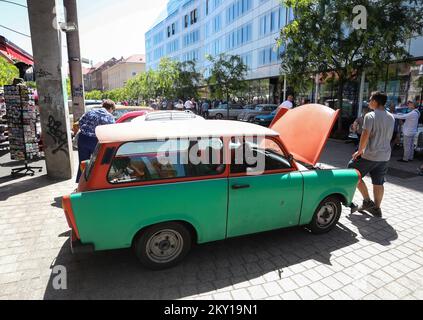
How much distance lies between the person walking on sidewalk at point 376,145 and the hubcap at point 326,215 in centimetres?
99

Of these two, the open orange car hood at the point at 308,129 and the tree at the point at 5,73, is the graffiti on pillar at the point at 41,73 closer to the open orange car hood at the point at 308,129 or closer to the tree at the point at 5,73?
the tree at the point at 5,73

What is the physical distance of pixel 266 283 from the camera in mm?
3234

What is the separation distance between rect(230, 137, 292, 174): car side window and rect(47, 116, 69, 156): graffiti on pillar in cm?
516

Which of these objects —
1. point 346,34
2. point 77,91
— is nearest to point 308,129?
point 77,91

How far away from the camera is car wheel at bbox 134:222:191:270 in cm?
327

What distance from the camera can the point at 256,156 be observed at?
149 inches

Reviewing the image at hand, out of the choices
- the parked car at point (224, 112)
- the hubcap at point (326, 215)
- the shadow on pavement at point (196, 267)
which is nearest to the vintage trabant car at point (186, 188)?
the hubcap at point (326, 215)

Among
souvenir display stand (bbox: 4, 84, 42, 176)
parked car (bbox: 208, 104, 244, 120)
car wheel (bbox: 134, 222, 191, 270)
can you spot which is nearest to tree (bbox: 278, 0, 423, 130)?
souvenir display stand (bbox: 4, 84, 42, 176)

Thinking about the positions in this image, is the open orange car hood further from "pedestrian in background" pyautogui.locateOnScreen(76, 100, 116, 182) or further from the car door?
"pedestrian in background" pyautogui.locateOnScreen(76, 100, 116, 182)

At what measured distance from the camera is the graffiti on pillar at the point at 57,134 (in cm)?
704

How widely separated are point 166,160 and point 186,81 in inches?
1181

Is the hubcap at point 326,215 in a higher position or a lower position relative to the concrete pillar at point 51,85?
lower
